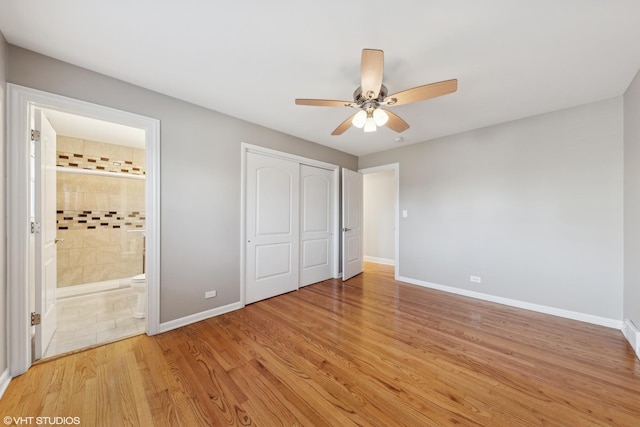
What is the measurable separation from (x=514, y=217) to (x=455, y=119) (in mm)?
1499

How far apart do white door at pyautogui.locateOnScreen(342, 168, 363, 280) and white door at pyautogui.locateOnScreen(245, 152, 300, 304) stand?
912 mm

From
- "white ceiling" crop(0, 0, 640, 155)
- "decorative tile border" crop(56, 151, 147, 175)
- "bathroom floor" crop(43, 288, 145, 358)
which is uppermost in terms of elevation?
"white ceiling" crop(0, 0, 640, 155)

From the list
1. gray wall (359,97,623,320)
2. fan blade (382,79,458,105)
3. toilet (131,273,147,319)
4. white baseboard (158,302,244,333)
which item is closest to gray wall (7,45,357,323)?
white baseboard (158,302,244,333)

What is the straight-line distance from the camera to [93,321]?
261 cm

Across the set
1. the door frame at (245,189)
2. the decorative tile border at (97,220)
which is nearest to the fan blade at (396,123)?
the door frame at (245,189)

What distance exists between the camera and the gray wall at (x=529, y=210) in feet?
8.32

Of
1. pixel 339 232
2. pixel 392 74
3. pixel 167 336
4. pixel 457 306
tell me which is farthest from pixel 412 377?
pixel 339 232

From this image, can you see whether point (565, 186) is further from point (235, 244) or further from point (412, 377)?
point (235, 244)

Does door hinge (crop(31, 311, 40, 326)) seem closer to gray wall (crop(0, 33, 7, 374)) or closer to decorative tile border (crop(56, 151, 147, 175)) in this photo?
gray wall (crop(0, 33, 7, 374))

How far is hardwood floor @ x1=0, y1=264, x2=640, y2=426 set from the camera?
4.61 feet

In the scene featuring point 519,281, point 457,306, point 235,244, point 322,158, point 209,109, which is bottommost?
point 457,306

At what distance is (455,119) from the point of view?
10.0 feet

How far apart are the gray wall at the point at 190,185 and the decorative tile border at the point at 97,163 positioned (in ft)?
7.77

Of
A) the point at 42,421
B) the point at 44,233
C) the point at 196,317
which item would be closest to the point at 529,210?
the point at 196,317
